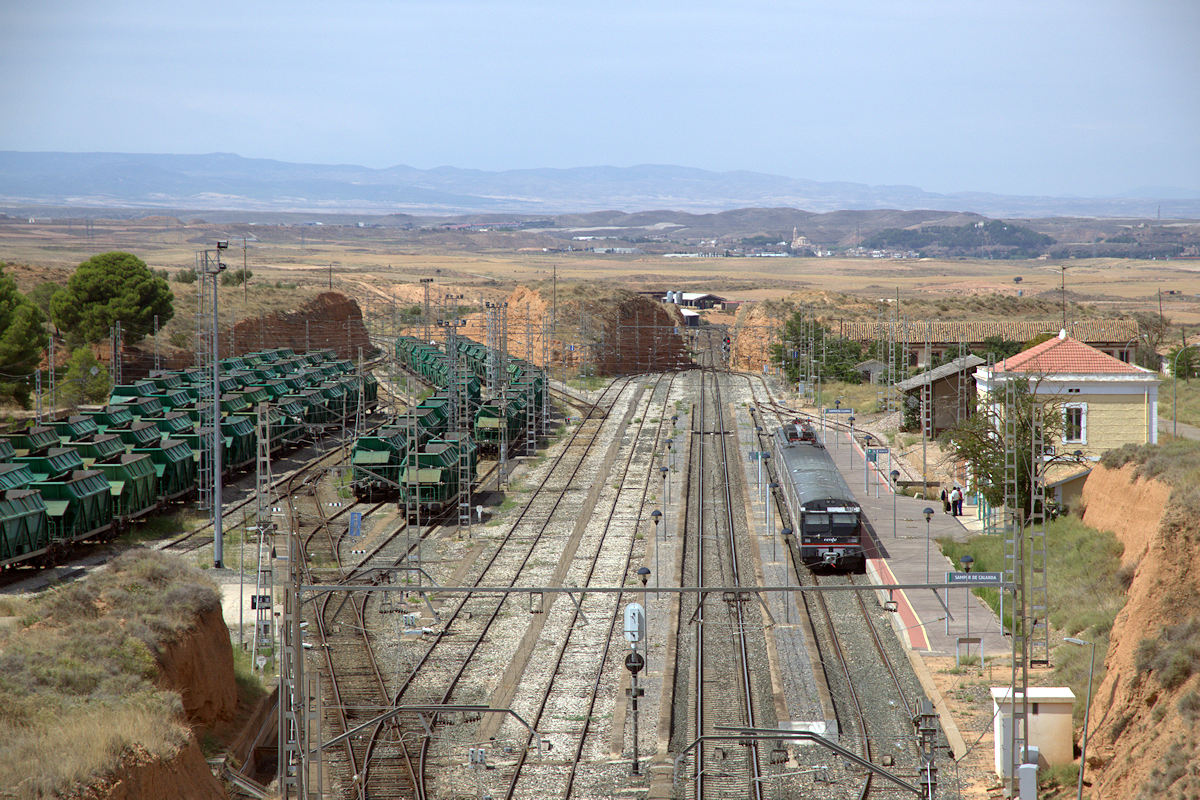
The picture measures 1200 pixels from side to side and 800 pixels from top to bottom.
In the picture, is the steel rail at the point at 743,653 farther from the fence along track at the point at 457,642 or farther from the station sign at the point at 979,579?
the fence along track at the point at 457,642

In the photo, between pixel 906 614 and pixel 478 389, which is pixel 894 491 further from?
pixel 478 389

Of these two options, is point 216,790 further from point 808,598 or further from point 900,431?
point 900,431

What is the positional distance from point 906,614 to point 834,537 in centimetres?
376

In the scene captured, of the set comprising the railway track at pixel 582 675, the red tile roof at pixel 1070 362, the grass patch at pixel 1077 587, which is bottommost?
the railway track at pixel 582 675

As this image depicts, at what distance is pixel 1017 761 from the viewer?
59.5ft

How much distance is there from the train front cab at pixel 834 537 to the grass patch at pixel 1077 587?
3.37m

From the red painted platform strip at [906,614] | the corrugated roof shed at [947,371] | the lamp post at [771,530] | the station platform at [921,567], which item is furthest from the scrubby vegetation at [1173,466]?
the corrugated roof shed at [947,371]

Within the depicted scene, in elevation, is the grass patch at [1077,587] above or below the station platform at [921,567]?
above

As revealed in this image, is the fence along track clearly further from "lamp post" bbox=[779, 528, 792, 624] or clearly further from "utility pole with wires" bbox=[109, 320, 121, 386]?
"utility pole with wires" bbox=[109, 320, 121, 386]

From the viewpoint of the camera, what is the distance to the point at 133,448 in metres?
42.0

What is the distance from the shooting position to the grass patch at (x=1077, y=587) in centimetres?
2153

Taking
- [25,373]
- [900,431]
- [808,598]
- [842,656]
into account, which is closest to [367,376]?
[25,373]

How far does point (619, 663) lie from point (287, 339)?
75796 mm

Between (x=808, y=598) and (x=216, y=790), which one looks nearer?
(x=216, y=790)
